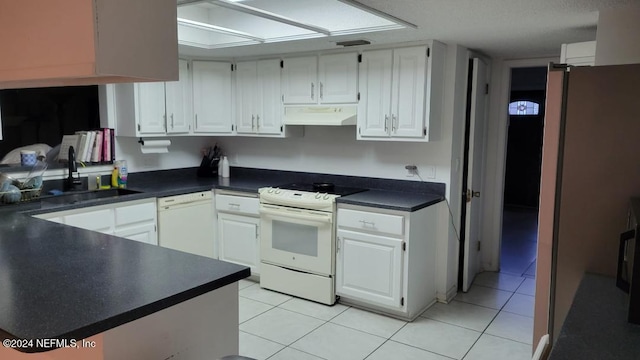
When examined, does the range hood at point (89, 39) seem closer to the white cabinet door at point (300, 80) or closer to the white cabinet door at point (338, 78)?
the white cabinet door at point (338, 78)

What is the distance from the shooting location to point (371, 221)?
355 cm

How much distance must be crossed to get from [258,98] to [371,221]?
178 cm

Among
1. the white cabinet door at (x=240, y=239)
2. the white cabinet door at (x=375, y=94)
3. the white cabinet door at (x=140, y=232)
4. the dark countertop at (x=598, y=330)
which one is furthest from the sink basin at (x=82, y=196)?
the dark countertop at (x=598, y=330)

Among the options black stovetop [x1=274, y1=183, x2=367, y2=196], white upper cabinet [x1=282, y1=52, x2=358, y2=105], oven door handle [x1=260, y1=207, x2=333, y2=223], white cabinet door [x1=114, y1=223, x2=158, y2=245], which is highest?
white upper cabinet [x1=282, y1=52, x2=358, y2=105]

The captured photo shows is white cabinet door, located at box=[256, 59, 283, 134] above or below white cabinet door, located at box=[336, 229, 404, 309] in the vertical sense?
above

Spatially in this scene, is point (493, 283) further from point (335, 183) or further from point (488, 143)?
point (335, 183)

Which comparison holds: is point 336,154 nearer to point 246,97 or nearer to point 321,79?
point 321,79

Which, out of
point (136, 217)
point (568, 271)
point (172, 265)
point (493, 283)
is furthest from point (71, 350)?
point (493, 283)

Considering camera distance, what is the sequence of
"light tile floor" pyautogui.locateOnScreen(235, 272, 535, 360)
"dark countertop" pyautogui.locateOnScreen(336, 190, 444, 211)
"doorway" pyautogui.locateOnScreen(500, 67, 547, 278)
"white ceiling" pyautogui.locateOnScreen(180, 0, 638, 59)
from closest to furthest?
"white ceiling" pyautogui.locateOnScreen(180, 0, 638, 59)
"light tile floor" pyautogui.locateOnScreen(235, 272, 535, 360)
"dark countertop" pyautogui.locateOnScreen(336, 190, 444, 211)
"doorway" pyautogui.locateOnScreen(500, 67, 547, 278)

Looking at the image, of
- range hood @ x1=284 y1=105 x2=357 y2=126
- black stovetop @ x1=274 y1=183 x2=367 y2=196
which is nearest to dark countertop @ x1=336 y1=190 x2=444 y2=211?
black stovetop @ x1=274 y1=183 x2=367 y2=196

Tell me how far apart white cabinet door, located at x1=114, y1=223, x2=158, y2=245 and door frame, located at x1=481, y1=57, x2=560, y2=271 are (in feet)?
10.2

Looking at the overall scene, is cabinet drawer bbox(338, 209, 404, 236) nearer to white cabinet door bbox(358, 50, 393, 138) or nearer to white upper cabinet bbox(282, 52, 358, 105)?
white cabinet door bbox(358, 50, 393, 138)

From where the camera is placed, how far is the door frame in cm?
440

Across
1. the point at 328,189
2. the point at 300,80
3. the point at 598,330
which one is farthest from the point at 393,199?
the point at 598,330
